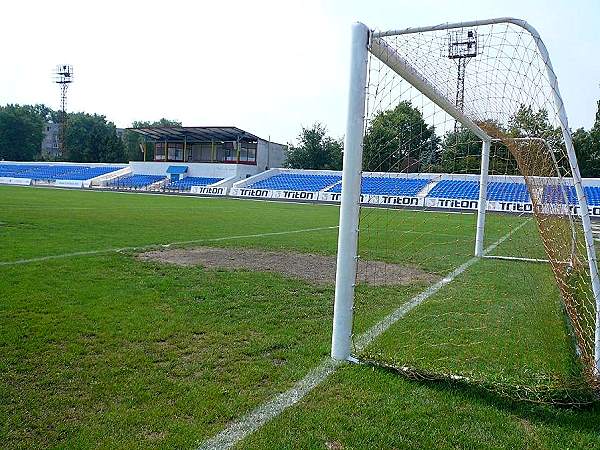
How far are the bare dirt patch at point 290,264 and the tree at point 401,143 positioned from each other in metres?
1.85

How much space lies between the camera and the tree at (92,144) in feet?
236

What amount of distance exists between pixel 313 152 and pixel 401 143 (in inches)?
2052

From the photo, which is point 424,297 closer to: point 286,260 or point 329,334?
point 329,334

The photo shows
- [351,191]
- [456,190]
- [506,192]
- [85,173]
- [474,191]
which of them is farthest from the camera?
[85,173]

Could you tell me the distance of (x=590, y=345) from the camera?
4.31 metres

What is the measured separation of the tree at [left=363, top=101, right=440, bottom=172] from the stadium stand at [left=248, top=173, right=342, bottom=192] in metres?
33.6

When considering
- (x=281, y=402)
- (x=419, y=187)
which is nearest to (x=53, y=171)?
(x=419, y=187)

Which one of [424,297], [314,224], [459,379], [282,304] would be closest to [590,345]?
[459,379]

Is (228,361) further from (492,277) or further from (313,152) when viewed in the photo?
(313,152)

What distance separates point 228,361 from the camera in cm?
421

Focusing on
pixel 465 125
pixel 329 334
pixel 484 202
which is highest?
pixel 465 125

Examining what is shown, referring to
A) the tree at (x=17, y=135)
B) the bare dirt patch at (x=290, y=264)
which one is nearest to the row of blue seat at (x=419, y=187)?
the bare dirt patch at (x=290, y=264)

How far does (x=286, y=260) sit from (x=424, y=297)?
3.43 meters

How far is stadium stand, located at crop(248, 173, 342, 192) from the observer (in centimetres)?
4244
